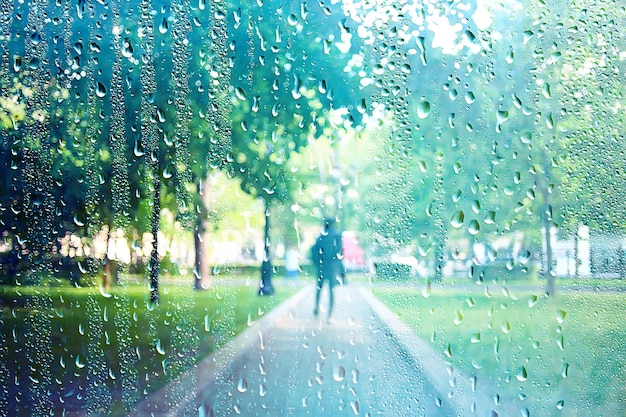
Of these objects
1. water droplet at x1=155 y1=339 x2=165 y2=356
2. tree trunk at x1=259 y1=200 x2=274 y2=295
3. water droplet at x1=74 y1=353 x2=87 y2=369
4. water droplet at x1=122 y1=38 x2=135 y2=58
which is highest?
water droplet at x1=122 y1=38 x2=135 y2=58

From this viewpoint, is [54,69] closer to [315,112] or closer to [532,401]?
[315,112]

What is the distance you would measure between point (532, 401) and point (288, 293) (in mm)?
973

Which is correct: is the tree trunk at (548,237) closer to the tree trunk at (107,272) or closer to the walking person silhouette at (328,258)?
the walking person silhouette at (328,258)

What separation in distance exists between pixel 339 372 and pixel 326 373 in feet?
0.16

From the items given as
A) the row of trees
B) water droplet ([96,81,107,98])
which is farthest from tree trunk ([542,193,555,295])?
water droplet ([96,81,107,98])

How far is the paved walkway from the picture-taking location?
6.13 ft

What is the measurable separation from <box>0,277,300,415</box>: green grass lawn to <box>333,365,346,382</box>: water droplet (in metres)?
0.33

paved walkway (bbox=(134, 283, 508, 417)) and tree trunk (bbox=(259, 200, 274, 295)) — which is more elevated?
tree trunk (bbox=(259, 200, 274, 295))

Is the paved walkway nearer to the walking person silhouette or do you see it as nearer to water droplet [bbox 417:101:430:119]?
the walking person silhouette

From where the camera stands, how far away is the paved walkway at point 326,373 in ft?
6.13

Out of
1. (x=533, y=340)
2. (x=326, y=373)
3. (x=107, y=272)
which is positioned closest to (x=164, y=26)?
(x=107, y=272)

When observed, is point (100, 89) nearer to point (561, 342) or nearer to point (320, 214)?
point (320, 214)

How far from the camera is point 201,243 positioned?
1962 millimetres

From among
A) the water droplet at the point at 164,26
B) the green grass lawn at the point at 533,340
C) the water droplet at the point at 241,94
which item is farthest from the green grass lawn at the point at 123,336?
the water droplet at the point at 164,26
